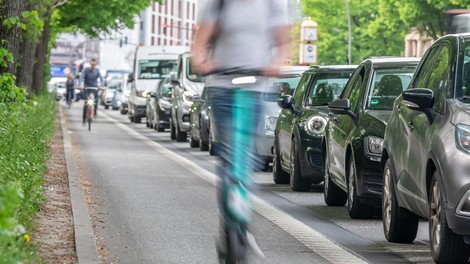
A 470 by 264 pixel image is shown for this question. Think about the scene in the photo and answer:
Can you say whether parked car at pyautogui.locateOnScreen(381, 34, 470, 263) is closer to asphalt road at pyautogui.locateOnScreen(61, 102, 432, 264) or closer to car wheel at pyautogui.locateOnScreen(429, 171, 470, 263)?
car wheel at pyautogui.locateOnScreen(429, 171, 470, 263)

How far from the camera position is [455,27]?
42500mm

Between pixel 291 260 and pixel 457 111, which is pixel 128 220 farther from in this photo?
pixel 457 111

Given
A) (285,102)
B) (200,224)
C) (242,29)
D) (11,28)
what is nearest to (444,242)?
(242,29)

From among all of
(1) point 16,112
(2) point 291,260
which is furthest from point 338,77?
(2) point 291,260

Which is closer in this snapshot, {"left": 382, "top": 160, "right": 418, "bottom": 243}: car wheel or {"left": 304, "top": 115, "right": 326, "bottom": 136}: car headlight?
{"left": 382, "top": 160, "right": 418, "bottom": 243}: car wheel

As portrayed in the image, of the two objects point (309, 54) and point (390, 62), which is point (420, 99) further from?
point (309, 54)

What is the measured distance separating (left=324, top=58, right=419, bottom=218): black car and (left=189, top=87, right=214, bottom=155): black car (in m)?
13.6

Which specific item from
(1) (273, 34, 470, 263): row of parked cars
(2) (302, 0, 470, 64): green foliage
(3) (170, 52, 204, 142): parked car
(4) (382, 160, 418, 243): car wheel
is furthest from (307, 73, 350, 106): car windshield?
(2) (302, 0, 470, 64): green foliage

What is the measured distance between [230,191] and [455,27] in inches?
1387

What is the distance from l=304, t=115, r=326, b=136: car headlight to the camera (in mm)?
17875

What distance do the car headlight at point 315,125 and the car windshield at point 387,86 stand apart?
2566 mm

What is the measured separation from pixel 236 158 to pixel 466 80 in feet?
10.7

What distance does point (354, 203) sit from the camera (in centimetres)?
1426

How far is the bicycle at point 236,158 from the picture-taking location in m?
7.92
